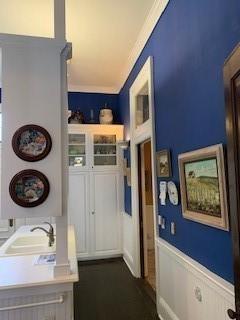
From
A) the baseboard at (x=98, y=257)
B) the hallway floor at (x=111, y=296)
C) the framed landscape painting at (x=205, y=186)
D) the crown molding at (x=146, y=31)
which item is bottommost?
the hallway floor at (x=111, y=296)

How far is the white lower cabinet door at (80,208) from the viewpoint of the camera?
15.7 feet

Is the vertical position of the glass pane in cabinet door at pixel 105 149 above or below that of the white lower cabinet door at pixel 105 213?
above

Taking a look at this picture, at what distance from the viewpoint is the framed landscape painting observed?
1.65 meters

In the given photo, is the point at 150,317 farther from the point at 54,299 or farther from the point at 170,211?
the point at 54,299

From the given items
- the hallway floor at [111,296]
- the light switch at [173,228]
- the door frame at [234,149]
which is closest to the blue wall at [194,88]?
the light switch at [173,228]

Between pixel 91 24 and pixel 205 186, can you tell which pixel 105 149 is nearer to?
pixel 91 24

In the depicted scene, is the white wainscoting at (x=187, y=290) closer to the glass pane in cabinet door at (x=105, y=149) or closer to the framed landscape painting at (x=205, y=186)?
the framed landscape painting at (x=205, y=186)

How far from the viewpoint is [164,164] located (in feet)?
8.76

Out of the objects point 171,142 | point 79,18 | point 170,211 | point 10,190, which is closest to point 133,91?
point 79,18

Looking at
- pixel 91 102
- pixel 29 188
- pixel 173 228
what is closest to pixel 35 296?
pixel 29 188

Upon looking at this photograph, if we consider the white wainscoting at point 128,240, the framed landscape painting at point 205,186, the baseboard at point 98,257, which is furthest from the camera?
the baseboard at point 98,257

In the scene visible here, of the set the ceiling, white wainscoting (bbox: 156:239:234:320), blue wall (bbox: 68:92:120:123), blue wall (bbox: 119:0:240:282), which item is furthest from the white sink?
blue wall (bbox: 68:92:120:123)

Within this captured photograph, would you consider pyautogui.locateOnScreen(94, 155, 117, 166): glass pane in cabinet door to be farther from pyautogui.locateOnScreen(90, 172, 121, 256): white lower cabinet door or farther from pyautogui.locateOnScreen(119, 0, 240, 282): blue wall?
pyautogui.locateOnScreen(119, 0, 240, 282): blue wall

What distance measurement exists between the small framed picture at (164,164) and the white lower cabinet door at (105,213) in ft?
7.32
